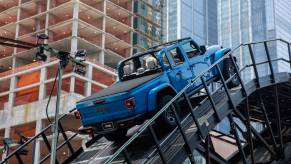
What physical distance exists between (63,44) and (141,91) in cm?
5436

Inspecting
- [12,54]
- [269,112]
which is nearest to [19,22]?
[12,54]

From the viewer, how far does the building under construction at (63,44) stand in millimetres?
60259

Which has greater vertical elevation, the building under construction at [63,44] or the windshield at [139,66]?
the building under construction at [63,44]

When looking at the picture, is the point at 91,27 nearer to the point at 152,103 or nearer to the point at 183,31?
the point at 152,103

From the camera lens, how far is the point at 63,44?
6675 cm

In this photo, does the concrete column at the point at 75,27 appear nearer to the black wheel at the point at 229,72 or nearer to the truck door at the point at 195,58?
the black wheel at the point at 229,72

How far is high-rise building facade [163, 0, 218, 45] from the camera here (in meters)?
164

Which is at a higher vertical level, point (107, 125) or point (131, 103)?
point (131, 103)

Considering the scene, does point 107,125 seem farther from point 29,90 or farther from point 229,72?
point 29,90

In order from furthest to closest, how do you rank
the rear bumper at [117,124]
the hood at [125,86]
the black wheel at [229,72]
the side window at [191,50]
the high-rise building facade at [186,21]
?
1. the high-rise building facade at [186,21]
2. the black wheel at [229,72]
3. the side window at [191,50]
4. the hood at [125,86]
5. the rear bumper at [117,124]

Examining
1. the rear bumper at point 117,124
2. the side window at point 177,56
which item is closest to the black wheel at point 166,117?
the rear bumper at point 117,124

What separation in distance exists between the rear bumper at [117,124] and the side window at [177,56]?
2.64 meters

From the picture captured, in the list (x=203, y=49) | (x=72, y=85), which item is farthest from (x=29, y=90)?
(x=203, y=49)

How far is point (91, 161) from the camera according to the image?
47.7 ft
